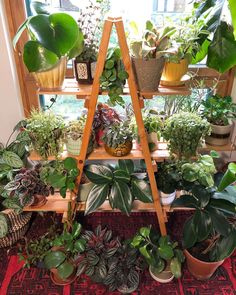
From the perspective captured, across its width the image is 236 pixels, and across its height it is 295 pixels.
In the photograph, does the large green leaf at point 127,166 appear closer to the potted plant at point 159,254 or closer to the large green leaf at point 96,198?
the large green leaf at point 96,198

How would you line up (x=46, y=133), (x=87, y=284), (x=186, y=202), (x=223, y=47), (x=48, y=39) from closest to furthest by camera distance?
(x=48, y=39) < (x=223, y=47) < (x=46, y=133) < (x=186, y=202) < (x=87, y=284)

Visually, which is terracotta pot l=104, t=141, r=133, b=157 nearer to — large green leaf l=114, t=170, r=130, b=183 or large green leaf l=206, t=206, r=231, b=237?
large green leaf l=114, t=170, r=130, b=183

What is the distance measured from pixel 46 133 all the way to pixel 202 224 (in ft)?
3.12

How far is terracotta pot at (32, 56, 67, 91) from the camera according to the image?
3.63ft

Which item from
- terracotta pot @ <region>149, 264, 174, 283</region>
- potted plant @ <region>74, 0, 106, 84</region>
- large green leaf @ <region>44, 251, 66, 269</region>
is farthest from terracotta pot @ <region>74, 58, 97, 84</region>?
terracotta pot @ <region>149, 264, 174, 283</region>

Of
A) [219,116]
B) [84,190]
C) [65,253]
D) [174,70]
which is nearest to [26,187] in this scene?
[84,190]

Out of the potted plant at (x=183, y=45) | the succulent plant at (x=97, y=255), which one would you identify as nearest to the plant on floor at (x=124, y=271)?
the succulent plant at (x=97, y=255)

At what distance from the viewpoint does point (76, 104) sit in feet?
6.02

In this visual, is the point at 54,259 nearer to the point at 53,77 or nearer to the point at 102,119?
the point at 102,119

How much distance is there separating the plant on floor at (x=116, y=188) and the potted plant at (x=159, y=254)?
0.21 metres

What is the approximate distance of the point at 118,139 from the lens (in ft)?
4.12

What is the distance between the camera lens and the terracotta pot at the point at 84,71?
1.13 metres

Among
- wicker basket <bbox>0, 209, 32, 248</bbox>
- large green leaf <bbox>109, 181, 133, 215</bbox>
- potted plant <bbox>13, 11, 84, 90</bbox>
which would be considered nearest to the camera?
potted plant <bbox>13, 11, 84, 90</bbox>

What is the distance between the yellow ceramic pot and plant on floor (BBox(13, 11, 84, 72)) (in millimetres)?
444
